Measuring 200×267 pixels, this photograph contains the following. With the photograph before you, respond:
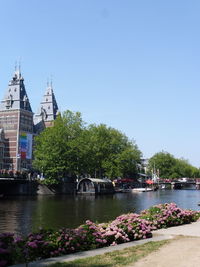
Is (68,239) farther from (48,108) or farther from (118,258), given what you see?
(48,108)

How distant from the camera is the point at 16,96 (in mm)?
127938

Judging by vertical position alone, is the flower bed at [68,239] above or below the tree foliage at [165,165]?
below

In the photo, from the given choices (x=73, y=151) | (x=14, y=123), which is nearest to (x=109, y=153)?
(x=73, y=151)

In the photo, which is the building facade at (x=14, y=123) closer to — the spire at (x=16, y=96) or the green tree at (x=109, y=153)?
the spire at (x=16, y=96)

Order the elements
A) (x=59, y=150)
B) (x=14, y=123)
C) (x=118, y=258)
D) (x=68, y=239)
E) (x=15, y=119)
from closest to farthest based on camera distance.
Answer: (x=118, y=258) < (x=68, y=239) < (x=59, y=150) < (x=14, y=123) < (x=15, y=119)

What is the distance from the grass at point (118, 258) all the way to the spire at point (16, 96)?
118049mm

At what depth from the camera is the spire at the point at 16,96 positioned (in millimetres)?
127312

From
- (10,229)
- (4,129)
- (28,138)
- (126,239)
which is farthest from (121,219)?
(4,129)

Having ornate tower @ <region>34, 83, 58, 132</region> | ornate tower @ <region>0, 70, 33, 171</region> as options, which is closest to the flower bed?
ornate tower @ <region>0, 70, 33, 171</region>

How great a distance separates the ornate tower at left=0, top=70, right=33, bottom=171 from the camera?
120 metres

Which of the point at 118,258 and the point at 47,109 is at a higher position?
the point at 47,109

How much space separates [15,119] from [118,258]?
118483 mm

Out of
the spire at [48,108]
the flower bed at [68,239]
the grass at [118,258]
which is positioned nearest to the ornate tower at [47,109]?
the spire at [48,108]

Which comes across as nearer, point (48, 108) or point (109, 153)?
point (109, 153)
